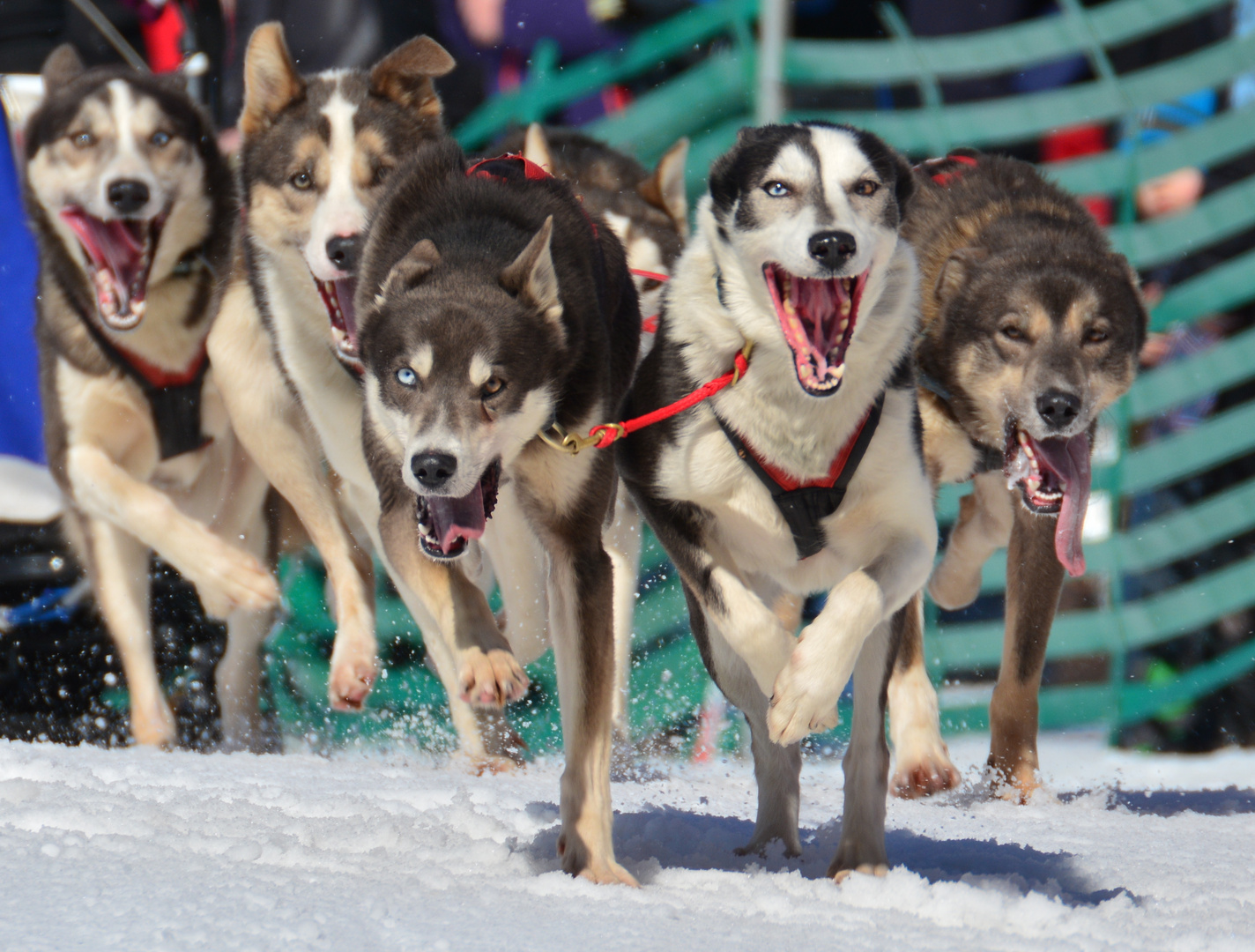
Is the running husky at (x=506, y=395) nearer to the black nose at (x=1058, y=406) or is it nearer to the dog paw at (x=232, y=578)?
the dog paw at (x=232, y=578)

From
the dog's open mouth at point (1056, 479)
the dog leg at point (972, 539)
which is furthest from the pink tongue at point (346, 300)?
the dog leg at point (972, 539)

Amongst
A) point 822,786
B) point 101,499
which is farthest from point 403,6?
point 822,786

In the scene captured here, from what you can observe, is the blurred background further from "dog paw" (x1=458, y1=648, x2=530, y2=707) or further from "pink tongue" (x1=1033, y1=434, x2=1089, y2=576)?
"dog paw" (x1=458, y1=648, x2=530, y2=707)

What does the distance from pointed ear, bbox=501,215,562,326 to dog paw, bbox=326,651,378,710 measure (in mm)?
1367

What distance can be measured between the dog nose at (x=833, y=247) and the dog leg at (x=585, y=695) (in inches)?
29.1

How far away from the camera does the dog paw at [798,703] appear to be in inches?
99.3

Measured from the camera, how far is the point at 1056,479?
3709 millimetres

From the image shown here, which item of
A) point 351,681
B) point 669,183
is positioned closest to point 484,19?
point 669,183

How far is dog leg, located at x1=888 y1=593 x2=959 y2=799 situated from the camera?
3.67 metres

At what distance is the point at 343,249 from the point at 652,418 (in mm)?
1095

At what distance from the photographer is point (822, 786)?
4.62 meters

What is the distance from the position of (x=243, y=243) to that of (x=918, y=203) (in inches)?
82.9

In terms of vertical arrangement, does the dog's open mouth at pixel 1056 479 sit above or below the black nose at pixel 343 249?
below

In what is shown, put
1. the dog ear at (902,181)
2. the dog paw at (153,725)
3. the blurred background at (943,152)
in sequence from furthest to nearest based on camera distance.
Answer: the blurred background at (943,152), the dog paw at (153,725), the dog ear at (902,181)
